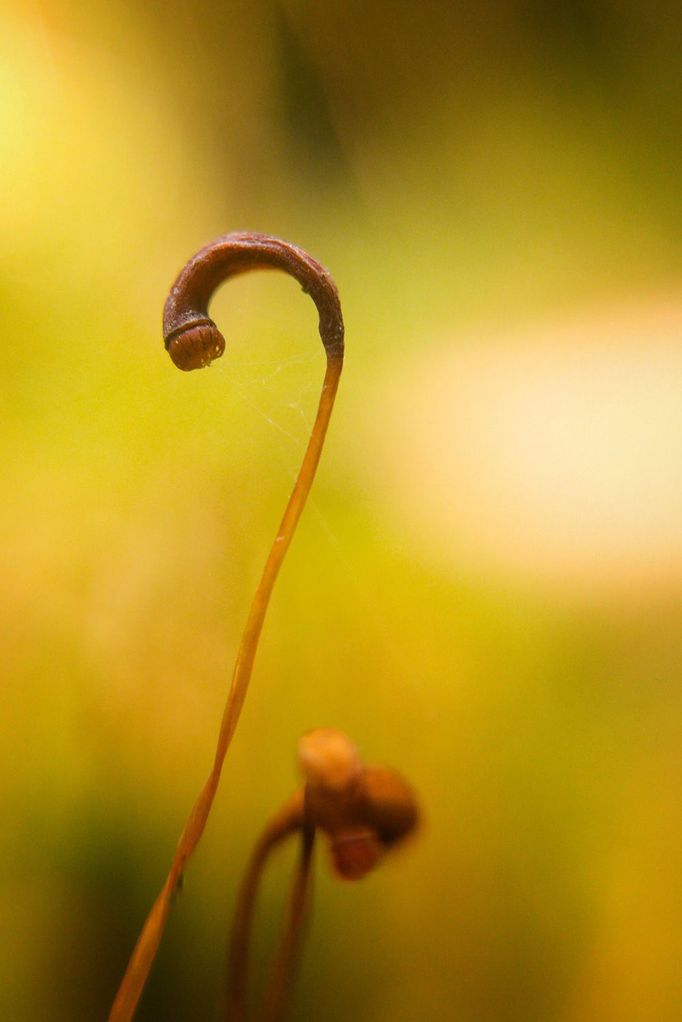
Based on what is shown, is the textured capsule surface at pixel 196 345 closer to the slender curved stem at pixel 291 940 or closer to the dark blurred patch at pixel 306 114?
the dark blurred patch at pixel 306 114

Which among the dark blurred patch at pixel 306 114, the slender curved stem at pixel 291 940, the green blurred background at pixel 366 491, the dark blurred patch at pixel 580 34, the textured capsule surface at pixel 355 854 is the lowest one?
the slender curved stem at pixel 291 940

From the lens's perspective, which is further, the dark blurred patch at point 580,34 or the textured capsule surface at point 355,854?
the dark blurred patch at point 580,34

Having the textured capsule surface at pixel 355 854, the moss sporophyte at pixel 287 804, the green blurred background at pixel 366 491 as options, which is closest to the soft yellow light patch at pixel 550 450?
the green blurred background at pixel 366 491

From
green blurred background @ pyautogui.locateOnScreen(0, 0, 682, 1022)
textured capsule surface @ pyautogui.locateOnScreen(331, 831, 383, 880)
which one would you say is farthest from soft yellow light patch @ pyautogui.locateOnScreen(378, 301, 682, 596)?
textured capsule surface @ pyautogui.locateOnScreen(331, 831, 383, 880)

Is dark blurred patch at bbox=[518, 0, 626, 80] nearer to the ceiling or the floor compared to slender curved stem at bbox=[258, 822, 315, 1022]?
nearer to the ceiling

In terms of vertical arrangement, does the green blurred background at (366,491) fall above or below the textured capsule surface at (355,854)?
above

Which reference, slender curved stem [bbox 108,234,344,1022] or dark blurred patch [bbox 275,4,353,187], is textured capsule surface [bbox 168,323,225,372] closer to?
slender curved stem [bbox 108,234,344,1022]

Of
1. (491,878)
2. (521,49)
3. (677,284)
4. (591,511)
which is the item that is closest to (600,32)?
(521,49)

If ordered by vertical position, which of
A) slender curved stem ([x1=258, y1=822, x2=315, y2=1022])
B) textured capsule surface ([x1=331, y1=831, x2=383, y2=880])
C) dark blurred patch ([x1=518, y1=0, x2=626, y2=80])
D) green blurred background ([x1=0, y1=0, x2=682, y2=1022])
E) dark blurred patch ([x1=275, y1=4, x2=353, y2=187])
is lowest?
slender curved stem ([x1=258, y1=822, x2=315, y2=1022])
